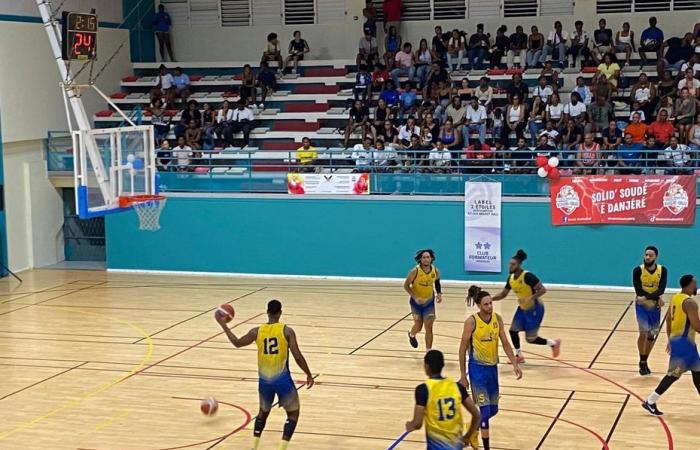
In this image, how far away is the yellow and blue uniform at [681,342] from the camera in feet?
40.5

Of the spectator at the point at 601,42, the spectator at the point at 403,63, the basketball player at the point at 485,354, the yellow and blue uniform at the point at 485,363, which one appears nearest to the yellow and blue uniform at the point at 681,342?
the basketball player at the point at 485,354

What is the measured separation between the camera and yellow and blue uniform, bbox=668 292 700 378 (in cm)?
1235

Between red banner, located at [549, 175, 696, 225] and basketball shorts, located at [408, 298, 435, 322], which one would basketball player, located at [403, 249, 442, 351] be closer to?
basketball shorts, located at [408, 298, 435, 322]

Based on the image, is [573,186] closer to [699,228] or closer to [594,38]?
[699,228]

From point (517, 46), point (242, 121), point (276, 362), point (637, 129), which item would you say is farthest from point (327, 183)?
point (276, 362)

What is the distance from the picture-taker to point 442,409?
29.1 ft

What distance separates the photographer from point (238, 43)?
107ft

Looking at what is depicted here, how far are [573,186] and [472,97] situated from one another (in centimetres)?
473

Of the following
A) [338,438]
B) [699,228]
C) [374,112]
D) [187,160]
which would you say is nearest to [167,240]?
[187,160]

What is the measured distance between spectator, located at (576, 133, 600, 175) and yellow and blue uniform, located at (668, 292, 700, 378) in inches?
402

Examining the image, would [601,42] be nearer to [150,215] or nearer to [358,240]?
[358,240]

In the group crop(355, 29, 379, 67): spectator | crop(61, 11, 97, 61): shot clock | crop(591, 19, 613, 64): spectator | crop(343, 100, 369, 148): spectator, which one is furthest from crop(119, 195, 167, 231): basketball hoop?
crop(591, 19, 613, 64): spectator

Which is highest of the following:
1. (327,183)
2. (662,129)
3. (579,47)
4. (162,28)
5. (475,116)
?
(162,28)

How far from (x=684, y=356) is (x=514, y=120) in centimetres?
1361
